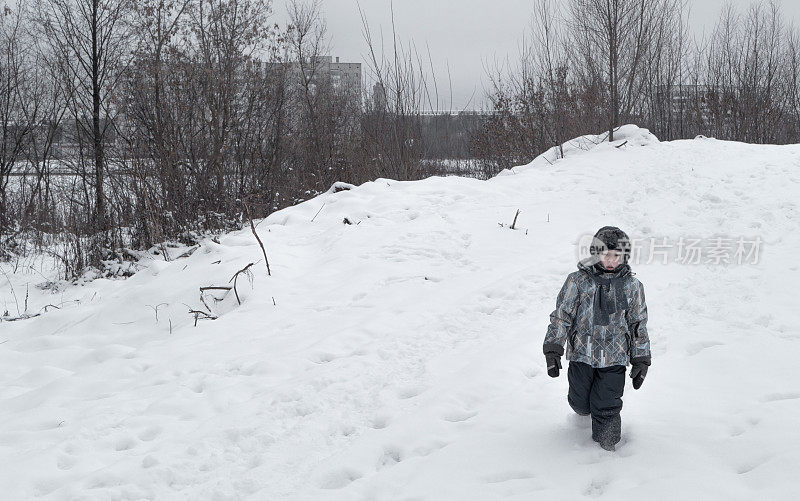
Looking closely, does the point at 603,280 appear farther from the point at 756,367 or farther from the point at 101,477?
the point at 101,477

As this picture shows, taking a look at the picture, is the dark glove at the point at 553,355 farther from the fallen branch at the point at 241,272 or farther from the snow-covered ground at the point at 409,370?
the fallen branch at the point at 241,272

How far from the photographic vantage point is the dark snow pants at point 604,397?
2.72m

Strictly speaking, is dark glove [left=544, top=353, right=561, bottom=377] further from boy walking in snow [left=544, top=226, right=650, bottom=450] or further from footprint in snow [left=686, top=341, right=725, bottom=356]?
footprint in snow [left=686, top=341, right=725, bottom=356]

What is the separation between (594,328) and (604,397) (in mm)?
321

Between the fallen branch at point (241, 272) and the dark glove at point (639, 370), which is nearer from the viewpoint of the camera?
the dark glove at point (639, 370)

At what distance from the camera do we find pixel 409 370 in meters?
3.95

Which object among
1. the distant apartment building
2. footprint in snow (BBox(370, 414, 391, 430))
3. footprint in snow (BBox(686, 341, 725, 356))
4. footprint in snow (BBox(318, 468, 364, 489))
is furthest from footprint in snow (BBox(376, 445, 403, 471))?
the distant apartment building

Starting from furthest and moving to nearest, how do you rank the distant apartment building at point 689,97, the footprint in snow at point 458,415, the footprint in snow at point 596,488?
the distant apartment building at point 689,97 < the footprint in snow at point 458,415 < the footprint in snow at point 596,488

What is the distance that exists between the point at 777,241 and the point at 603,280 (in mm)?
4319

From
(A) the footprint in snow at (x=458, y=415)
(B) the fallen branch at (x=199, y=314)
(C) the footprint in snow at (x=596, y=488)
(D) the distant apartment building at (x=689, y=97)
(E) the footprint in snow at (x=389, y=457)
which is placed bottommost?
(E) the footprint in snow at (x=389, y=457)

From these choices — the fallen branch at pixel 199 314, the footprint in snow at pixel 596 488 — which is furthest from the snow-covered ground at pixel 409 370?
the fallen branch at pixel 199 314

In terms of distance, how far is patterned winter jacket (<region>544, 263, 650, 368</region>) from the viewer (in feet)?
8.96

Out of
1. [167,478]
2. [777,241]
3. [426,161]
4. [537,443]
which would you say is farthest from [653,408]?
[426,161]

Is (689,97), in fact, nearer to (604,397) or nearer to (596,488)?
(604,397)
